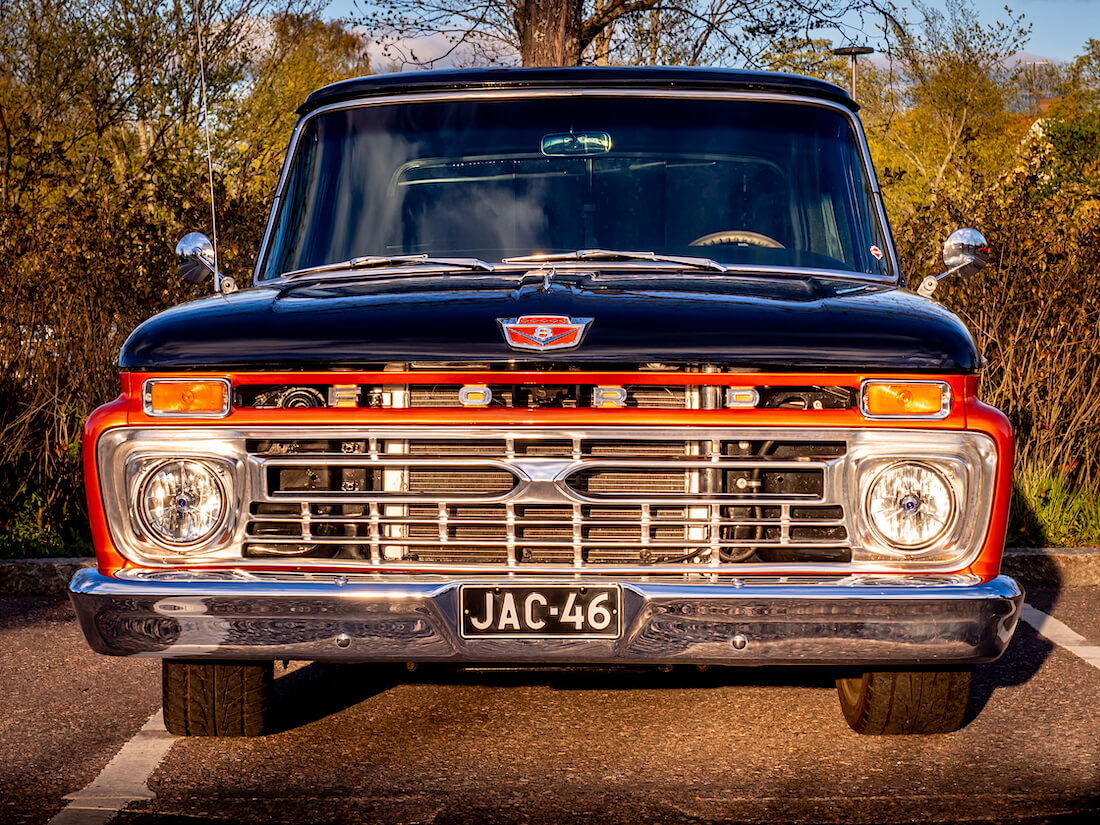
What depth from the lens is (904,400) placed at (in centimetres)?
360

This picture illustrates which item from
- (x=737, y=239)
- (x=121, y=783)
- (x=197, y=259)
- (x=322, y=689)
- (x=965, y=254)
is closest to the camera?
(x=121, y=783)

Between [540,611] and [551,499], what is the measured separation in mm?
286

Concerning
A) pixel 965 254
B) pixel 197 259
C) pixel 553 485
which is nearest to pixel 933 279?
pixel 965 254

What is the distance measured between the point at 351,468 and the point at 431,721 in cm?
135

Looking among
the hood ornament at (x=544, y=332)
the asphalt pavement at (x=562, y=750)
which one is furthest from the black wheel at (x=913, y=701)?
the hood ornament at (x=544, y=332)

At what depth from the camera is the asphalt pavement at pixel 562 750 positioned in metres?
3.80

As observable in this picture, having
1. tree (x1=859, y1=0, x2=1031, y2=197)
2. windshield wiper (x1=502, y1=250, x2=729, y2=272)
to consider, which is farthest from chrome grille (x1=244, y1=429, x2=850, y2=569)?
tree (x1=859, y1=0, x2=1031, y2=197)

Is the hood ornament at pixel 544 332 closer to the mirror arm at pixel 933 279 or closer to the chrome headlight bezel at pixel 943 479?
the chrome headlight bezel at pixel 943 479

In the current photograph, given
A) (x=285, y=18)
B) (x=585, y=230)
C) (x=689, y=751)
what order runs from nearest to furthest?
(x=689, y=751), (x=585, y=230), (x=285, y=18)

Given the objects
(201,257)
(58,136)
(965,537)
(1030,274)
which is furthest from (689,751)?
(58,136)

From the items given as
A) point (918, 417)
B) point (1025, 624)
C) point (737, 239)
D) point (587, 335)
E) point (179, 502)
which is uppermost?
point (737, 239)

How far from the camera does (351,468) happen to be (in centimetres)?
372

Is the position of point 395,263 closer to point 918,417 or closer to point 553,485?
point 553,485

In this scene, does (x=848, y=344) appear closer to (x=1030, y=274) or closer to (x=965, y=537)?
(x=965, y=537)
